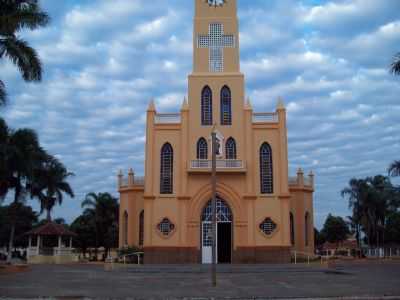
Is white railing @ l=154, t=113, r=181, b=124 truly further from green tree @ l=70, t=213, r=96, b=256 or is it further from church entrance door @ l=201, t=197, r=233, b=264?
green tree @ l=70, t=213, r=96, b=256

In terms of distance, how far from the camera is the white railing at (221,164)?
33.0 meters

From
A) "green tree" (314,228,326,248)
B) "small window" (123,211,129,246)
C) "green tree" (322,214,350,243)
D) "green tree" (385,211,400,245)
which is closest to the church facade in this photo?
"small window" (123,211,129,246)

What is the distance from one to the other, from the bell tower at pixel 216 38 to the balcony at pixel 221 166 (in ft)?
22.0

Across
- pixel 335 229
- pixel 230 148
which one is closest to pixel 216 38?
pixel 230 148

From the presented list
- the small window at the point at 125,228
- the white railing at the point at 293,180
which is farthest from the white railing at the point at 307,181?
the small window at the point at 125,228

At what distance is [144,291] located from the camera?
17.2m

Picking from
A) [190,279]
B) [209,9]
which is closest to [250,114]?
[209,9]

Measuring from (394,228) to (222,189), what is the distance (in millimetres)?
31244

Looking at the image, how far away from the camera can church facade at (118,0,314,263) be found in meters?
33.0

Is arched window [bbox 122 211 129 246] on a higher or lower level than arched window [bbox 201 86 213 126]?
lower

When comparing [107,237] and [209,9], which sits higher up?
[209,9]

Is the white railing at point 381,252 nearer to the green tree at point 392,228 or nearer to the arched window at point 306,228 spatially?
the green tree at point 392,228

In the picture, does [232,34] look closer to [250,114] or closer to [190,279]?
[250,114]

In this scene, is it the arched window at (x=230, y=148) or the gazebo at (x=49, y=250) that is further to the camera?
the gazebo at (x=49, y=250)
